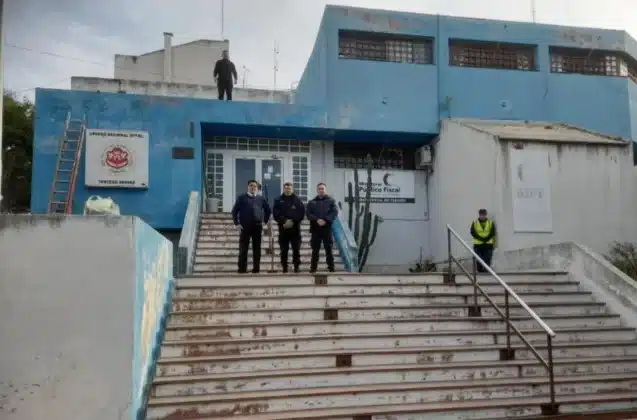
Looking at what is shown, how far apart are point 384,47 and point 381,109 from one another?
6.02 ft

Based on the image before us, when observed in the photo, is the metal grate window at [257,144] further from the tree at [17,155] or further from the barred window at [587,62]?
the tree at [17,155]

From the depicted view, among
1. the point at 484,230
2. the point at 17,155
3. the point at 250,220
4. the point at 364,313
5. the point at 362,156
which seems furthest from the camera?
the point at 17,155

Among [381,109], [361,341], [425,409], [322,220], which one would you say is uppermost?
[381,109]

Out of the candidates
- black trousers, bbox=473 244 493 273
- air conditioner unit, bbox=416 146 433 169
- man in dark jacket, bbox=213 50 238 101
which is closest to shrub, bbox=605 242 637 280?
black trousers, bbox=473 244 493 273

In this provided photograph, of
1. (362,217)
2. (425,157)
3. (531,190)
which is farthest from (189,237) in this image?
(425,157)

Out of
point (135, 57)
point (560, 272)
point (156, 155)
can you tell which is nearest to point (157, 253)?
point (560, 272)

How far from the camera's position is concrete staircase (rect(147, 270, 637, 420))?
5.70 meters

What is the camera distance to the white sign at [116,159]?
40.9 feet

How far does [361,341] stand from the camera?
6688 millimetres

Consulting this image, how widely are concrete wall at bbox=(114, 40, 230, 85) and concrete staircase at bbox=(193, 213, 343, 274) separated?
10143 mm

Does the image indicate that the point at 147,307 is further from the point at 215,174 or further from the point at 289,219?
the point at 215,174

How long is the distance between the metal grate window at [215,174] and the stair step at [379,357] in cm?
835

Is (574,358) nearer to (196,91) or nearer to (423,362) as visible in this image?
(423,362)

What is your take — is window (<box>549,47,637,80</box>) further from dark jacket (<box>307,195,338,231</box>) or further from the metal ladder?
the metal ladder
